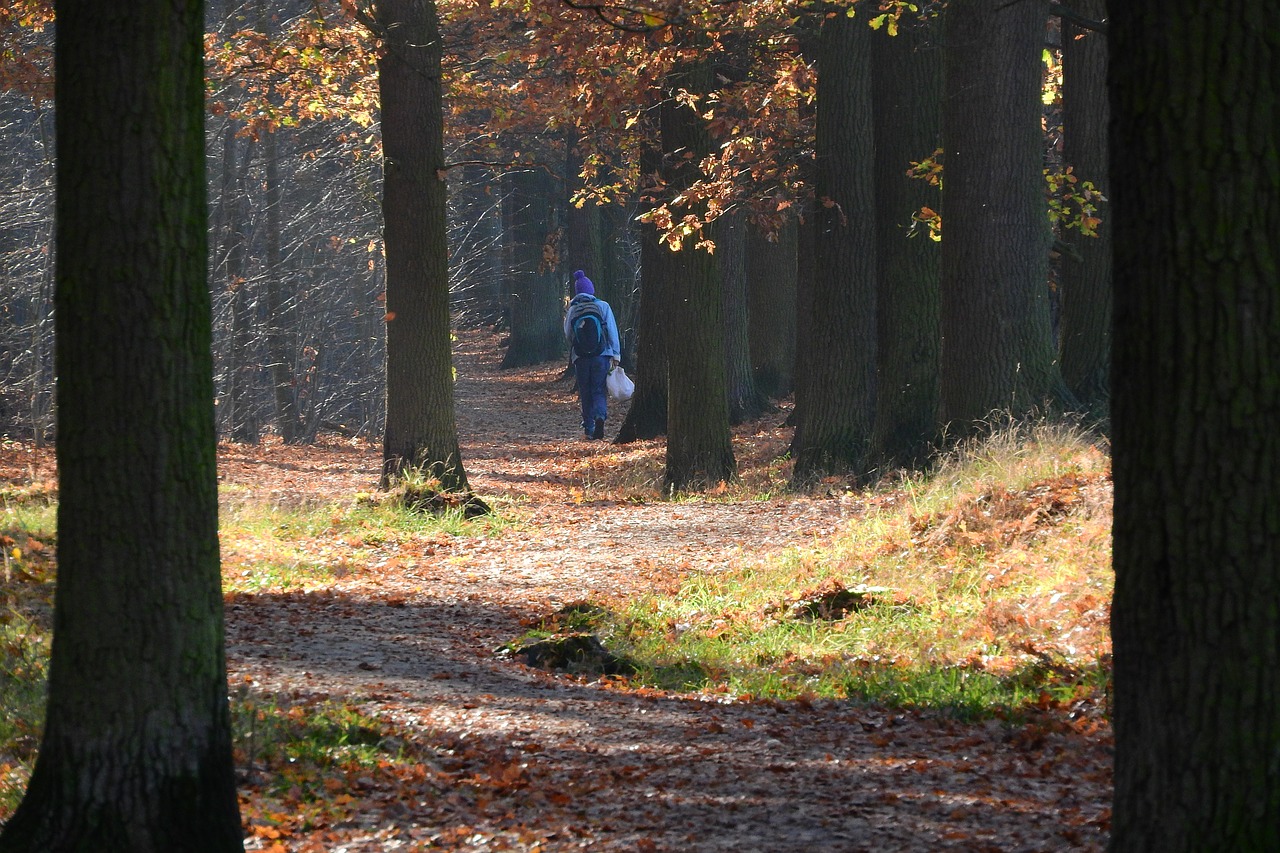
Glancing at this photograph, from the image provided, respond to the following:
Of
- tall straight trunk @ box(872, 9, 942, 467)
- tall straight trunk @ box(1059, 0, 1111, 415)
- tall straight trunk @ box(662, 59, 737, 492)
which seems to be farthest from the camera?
tall straight trunk @ box(662, 59, 737, 492)

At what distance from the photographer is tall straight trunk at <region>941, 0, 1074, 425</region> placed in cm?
1191

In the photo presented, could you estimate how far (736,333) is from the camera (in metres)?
22.1

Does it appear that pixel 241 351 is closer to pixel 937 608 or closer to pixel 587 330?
pixel 587 330

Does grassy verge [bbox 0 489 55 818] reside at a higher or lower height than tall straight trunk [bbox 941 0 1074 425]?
lower

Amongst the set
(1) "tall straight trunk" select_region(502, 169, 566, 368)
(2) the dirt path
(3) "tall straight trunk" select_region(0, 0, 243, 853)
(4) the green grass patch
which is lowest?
(2) the dirt path

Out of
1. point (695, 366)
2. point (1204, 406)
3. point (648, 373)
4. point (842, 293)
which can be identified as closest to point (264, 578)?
point (695, 366)

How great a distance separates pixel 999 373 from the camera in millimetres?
11984

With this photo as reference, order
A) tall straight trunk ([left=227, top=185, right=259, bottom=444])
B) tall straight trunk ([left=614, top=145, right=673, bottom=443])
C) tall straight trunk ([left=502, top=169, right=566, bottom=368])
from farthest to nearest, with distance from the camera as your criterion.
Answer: tall straight trunk ([left=502, top=169, right=566, bottom=368]), tall straight trunk ([left=227, top=185, right=259, bottom=444]), tall straight trunk ([left=614, top=145, right=673, bottom=443])

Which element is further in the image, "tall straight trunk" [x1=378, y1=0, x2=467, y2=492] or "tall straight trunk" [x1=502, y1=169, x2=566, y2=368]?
"tall straight trunk" [x1=502, y1=169, x2=566, y2=368]

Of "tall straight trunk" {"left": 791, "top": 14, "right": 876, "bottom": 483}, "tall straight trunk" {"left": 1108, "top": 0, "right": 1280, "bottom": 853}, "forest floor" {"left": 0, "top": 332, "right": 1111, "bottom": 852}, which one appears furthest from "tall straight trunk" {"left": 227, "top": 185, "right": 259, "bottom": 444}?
"tall straight trunk" {"left": 1108, "top": 0, "right": 1280, "bottom": 853}

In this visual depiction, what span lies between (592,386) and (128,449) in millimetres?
18583

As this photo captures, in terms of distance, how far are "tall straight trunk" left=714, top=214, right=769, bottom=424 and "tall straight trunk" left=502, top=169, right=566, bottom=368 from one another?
1039 centimetres

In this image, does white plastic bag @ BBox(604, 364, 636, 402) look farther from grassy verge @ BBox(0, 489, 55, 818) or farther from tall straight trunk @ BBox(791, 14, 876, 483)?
grassy verge @ BBox(0, 489, 55, 818)

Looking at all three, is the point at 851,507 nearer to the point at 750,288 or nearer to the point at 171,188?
the point at 171,188
